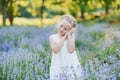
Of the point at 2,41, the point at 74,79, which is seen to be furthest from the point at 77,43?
the point at 74,79

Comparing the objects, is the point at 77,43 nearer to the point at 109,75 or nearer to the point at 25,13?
the point at 109,75

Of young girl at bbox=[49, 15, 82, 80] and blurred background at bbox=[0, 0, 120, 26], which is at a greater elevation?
young girl at bbox=[49, 15, 82, 80]

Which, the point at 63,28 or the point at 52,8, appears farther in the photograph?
the point at 52,8

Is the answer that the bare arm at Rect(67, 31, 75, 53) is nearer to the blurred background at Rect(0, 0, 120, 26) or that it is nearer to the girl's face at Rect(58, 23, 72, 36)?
the girl's face at Rect(58, 23, 72, 36)

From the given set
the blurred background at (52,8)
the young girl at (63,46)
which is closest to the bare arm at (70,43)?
the young girl at (63,46)

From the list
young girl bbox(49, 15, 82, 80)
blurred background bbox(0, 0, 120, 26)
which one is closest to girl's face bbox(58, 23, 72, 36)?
young girl bbox(49, 15, 82, 80)

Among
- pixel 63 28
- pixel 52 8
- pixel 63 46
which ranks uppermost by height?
pixel 63 28

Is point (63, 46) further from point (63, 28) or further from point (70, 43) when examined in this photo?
point (63, 28)

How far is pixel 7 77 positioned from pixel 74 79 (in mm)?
1362

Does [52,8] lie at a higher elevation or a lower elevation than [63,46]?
lower

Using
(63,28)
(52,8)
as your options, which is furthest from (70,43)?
(52,8)

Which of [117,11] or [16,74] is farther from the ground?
[16,74]

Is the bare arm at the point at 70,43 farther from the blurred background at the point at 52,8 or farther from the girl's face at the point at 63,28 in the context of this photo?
the blurred background at the point at 52,8

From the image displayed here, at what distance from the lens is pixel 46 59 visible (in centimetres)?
775
